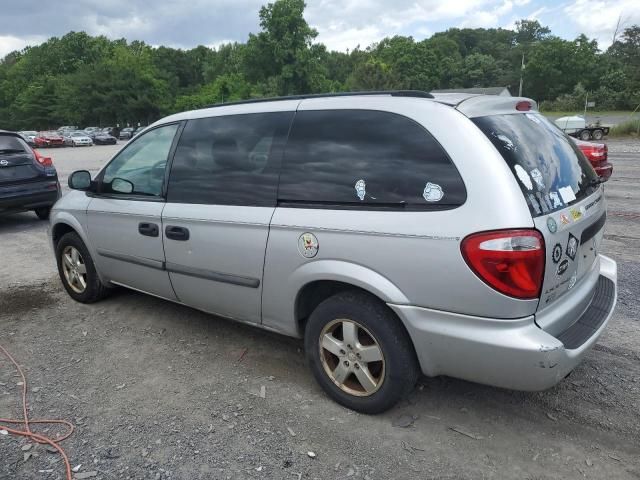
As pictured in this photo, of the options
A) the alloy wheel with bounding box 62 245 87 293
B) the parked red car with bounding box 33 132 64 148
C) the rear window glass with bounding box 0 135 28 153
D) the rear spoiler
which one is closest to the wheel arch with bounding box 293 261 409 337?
the rear spoiler

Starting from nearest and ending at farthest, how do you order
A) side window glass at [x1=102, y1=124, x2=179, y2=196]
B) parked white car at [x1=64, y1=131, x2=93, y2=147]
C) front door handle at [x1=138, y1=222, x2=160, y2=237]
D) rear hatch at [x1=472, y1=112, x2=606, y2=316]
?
rear hatch at [x1=472, y1=112, x2=606, y2=316]
front door handle at [x1=138, y1=222, x2=160, y2=237]
side window glass at [x1=102, y1=124, x2=179, y2=196]
parked white car at [x1=64, y1=131, x2=93, y2=147]

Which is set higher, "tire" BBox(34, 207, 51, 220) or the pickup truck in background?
the pickup truck in background

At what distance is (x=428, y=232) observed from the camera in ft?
7.87

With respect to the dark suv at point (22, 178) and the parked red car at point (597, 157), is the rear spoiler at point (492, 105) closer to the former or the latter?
the dark suv at point (22, 178)

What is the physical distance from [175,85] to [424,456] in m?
92.4

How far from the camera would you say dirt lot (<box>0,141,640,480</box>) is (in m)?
2.51

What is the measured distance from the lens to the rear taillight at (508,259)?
89.0 inches

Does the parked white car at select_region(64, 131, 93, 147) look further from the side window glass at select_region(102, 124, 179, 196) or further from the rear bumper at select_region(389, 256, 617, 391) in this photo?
the rear bumper at select_region(389, 256, 617, 391)

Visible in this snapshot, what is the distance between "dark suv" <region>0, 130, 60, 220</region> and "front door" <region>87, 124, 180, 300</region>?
15.7 ft

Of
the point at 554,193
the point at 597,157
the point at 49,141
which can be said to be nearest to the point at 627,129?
the point at 597,157

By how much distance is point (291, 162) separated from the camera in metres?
3.03

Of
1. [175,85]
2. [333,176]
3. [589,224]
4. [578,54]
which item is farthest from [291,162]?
[578,54]

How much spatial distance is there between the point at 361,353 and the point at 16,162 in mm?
7775

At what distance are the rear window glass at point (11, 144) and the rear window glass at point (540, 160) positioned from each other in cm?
826
